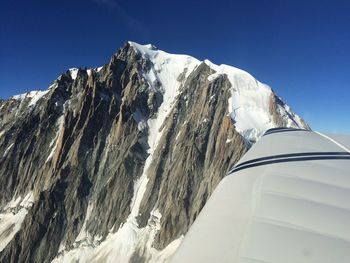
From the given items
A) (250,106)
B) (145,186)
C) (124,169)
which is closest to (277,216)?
(145,186)

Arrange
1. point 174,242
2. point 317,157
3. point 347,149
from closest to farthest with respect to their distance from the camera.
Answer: point 317,157
point 347,149
point 174,242

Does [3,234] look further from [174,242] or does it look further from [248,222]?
[248,222]

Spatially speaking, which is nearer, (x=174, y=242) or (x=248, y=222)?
(x=248, y=222)

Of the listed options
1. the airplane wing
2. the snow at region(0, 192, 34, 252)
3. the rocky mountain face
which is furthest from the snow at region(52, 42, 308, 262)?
the airplane wing

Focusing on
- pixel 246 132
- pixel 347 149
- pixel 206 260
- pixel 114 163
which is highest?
pixel 246 132

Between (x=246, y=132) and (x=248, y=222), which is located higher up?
(x=246, y=132)

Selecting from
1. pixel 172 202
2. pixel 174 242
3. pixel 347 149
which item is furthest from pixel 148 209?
pixel 347 149

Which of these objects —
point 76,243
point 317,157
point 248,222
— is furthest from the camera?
point 76,243
